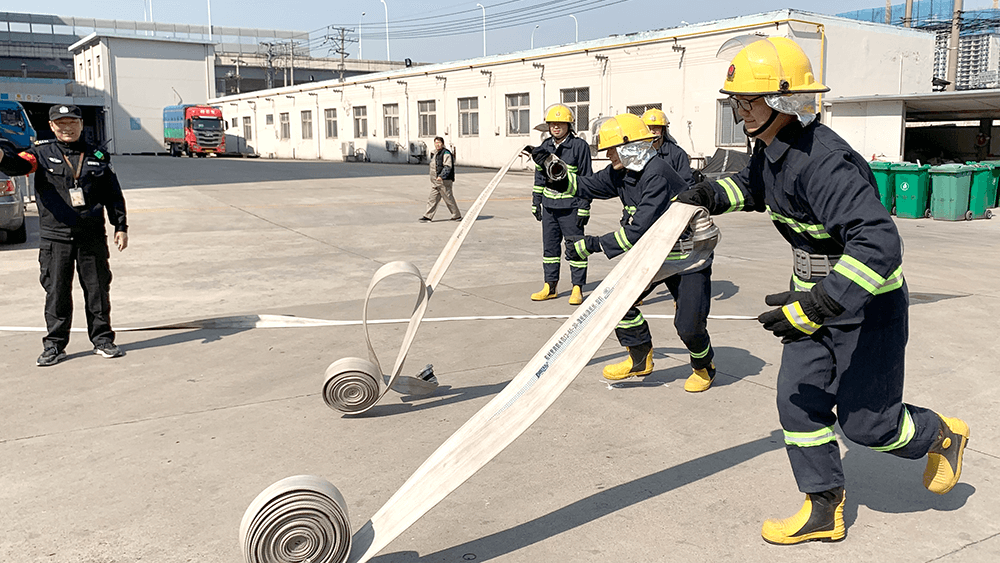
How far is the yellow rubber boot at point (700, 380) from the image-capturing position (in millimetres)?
5418

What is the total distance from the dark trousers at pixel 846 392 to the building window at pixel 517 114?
3325 centimetres

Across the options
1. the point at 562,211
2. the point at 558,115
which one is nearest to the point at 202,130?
the point at 558,115

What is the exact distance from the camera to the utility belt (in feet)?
10.8

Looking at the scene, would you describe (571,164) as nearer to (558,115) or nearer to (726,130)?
(558,115)

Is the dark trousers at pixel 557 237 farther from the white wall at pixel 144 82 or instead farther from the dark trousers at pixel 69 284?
the white wall at pixel 144 82

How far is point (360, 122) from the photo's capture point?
4900 cm

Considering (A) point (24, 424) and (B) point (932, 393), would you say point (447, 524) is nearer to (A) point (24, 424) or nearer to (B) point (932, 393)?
(A) point (24, 424)

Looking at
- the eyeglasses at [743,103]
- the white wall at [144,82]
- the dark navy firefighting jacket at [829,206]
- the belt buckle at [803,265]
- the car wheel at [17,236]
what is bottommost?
the car wheel at [17,236]

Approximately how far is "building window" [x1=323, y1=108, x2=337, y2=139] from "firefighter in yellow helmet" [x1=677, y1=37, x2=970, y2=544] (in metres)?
50.7

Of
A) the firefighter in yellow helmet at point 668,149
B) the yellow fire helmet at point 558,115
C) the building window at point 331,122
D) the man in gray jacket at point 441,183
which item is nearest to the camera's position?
the firefighter in yellow helmet at point 668,149

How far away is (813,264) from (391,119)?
4426cm

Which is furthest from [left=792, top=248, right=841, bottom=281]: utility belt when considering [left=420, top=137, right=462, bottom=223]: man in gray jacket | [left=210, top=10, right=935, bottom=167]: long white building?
[left=210, top=10, right=935, bottom=167]: long white building

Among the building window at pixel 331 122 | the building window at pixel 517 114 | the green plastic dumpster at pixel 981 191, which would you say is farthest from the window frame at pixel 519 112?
the green plastic dumpster at pixel 981 191

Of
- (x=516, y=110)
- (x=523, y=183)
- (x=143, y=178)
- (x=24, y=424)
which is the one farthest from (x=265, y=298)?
(x=516, y=110)
